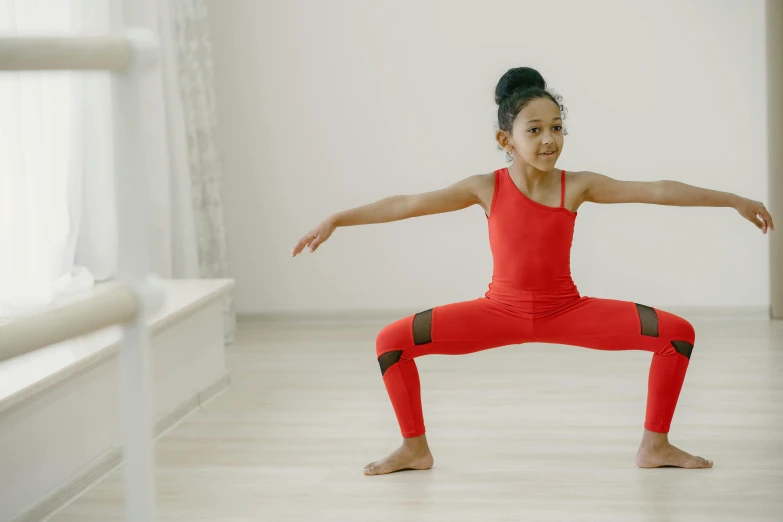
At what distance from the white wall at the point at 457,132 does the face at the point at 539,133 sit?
1.84 meters

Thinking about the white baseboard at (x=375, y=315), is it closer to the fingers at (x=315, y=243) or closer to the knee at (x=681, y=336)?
the knee at (x=681, y=336)

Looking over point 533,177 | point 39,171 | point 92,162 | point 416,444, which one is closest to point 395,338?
point 416,444

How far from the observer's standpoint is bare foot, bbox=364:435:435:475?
2.44 meters

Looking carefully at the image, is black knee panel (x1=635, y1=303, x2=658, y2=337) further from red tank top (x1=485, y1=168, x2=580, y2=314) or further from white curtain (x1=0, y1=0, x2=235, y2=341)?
white curtain (x1=0, y1=0, x2=235, y2=341)

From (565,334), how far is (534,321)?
3.2 inches

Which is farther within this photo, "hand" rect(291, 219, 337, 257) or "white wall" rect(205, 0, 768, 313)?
"white wall" rect(205, 0, 768, 313)

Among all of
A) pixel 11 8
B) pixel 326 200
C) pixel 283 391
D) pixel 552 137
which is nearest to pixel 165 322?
pixel 283 391

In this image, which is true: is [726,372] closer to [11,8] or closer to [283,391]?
[283,391]

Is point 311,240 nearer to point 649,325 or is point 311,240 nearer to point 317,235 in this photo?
point 317,235

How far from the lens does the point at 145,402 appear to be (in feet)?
3.18

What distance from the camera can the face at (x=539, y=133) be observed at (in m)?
2.34

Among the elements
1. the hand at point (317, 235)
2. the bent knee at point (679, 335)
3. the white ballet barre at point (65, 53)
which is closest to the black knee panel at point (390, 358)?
the hand at point (317, 235)

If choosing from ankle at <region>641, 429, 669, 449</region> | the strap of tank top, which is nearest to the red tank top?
the strap of tank top

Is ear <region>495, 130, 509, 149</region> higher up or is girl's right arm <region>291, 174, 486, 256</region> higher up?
ear <region>495, 130, 509, 149</region>
